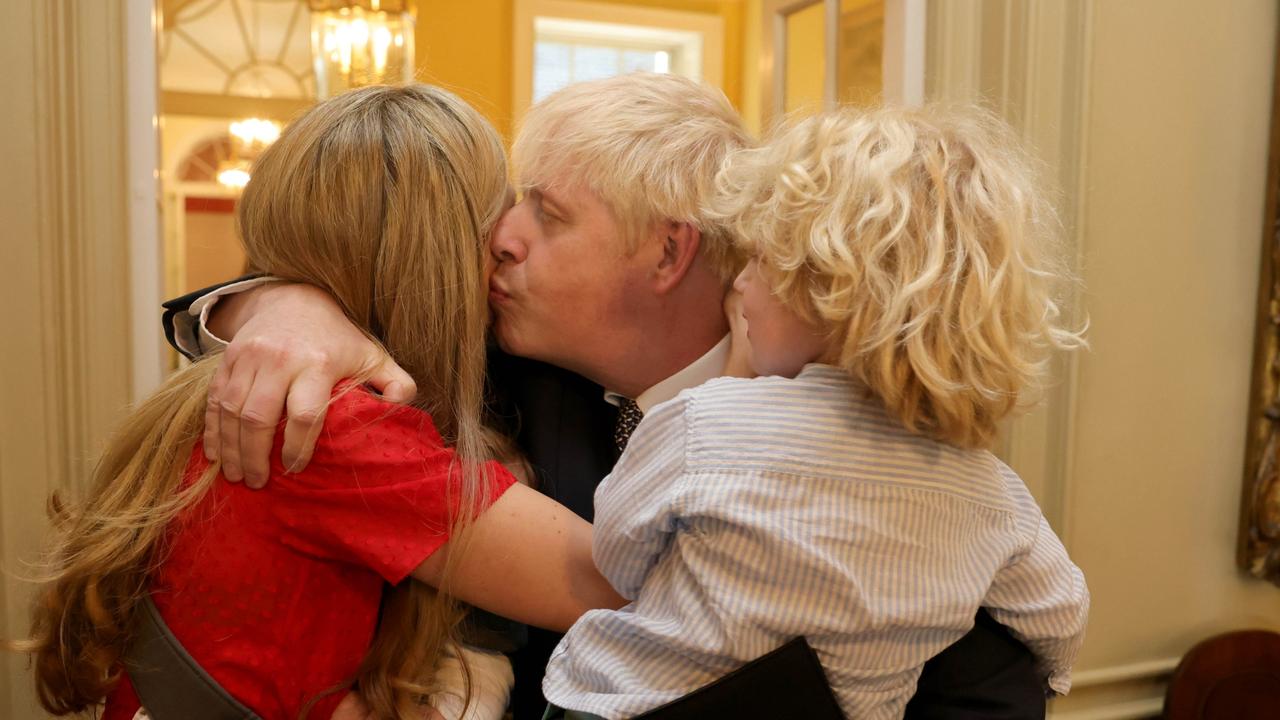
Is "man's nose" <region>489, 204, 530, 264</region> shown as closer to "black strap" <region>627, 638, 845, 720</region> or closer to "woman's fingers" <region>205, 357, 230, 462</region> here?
"woman's fingers" <region>205, 357, 230, 462</region>

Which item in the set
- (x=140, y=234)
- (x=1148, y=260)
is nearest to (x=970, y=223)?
(x=140, y=234)

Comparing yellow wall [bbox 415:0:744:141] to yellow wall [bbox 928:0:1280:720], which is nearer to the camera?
yellow wall [bbox 928:0:1280:720]

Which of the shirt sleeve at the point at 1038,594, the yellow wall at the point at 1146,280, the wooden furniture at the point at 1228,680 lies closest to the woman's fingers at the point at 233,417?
the shirt sleeve at the point at 1038,594

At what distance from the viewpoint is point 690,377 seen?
1505mm

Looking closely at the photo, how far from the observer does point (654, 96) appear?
4.93 feet

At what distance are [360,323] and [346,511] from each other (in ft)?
0.89

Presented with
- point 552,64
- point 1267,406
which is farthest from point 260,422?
point 552,64

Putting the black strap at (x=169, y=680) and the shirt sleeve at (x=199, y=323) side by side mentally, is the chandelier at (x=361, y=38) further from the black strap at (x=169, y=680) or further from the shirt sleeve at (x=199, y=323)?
the black strap at (x=169, y=680)

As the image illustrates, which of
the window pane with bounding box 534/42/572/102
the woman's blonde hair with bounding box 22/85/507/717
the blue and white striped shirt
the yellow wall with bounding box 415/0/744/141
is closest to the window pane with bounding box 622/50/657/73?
the window pane with bounding box 534/42/572/102

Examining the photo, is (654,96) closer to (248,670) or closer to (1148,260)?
(248,670)

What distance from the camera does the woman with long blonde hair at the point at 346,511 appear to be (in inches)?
44.6

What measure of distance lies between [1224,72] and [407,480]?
85.7 inches

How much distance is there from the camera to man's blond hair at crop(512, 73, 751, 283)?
4.66ft

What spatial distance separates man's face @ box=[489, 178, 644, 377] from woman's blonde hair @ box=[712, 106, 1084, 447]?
1.35 ft
